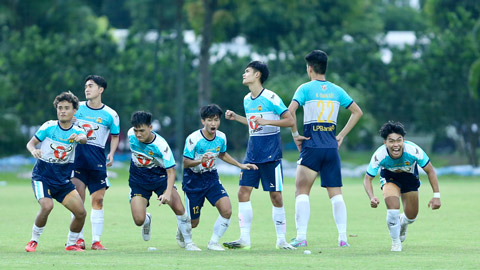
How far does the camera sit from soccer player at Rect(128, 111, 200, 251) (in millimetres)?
11383

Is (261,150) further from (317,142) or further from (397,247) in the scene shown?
(397,247)

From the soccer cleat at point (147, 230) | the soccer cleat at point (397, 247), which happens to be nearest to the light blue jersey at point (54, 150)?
the soccer cleat at point (147, 230)

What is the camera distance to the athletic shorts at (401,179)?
11.8 meters

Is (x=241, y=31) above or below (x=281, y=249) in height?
above

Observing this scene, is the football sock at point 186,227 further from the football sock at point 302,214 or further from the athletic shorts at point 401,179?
the athletic shorts at point 401,179

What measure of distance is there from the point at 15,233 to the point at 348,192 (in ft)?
46.6

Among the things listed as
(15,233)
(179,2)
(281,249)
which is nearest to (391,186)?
(281,249)

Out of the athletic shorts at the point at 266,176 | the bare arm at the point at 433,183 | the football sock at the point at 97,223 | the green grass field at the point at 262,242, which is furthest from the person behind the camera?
the football sock at the point at 97,223

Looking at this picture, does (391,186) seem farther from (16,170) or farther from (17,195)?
(16,170)

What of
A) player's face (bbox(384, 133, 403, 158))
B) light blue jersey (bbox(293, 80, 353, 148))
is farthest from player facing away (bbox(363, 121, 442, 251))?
light blue jersey (bbox(293, 80, 353, 148))

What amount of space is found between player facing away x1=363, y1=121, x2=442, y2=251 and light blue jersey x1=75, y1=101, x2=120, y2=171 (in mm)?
3633

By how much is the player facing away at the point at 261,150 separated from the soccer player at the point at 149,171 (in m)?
0.73

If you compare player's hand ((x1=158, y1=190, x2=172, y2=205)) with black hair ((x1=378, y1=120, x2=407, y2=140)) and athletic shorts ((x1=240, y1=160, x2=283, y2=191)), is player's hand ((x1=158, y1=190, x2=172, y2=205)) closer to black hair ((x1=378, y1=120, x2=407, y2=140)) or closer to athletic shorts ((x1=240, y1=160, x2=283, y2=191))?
athletic shorts ((x1=240, y1=160, x2=283, y2=191))

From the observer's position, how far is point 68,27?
54312 mm
